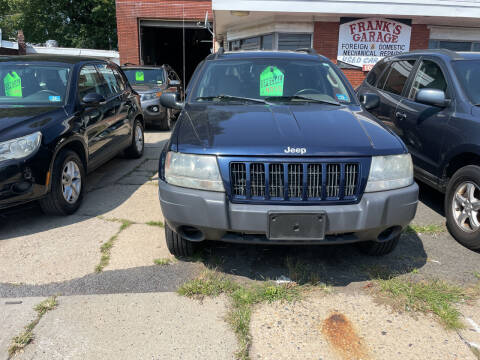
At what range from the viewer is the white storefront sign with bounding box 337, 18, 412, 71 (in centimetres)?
1166

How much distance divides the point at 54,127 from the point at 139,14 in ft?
49.2

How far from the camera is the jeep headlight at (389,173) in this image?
2602 millimetres

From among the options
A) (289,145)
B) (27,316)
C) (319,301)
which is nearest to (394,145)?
(289,145)

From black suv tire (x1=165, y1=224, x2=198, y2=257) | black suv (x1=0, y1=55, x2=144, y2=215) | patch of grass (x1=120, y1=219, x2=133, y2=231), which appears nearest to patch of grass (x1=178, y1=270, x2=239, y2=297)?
black suv tire (x1=165, y1=224, x2=198, y2=257)

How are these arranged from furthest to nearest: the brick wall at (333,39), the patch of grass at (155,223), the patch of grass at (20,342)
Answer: the brick wall at (333,39), the patch of grass at (155,223), the patch of grass at (20,342)

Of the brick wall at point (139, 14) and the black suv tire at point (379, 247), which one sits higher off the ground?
the brick wall at point (139, 14)

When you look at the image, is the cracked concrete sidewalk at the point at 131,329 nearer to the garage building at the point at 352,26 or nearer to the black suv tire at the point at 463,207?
the black suv tire at the point at 463,207

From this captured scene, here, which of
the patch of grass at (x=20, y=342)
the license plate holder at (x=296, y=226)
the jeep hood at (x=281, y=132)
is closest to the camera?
the patch of grass at (x=20, y=342)

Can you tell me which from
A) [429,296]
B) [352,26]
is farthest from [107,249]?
[352,26]

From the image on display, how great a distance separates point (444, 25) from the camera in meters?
12.0

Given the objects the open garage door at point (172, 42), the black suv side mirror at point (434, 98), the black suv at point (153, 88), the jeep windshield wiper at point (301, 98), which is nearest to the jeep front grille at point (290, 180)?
the jeep windshield wiper at point (301, 98)

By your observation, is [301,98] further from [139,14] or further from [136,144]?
[139,14]

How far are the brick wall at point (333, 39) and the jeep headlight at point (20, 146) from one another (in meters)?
9.88

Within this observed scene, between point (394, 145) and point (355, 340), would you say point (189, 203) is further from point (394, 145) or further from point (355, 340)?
point (394, 145)
